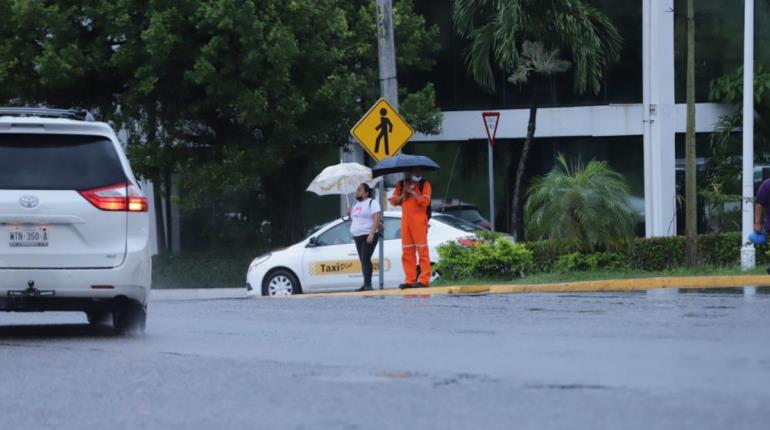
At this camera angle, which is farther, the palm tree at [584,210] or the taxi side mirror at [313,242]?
the taxi side mirror at [313,242]

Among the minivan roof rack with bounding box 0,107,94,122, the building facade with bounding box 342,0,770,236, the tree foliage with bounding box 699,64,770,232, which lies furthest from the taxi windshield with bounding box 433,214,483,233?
the minivan roof rack with bounding box 0,107,94,122

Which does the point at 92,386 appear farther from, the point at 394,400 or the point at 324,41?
the point at 324,41

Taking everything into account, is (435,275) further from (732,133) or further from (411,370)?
(732,133)

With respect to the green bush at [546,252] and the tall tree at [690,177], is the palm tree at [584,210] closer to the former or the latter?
the green bush at [546,252]

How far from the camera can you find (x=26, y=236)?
37.7 feet

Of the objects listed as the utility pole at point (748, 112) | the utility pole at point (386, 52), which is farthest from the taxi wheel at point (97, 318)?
the utility pole at point (748, 112)

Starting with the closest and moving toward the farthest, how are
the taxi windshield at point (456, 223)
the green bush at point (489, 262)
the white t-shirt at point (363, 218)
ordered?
the green bush at point (489, 262) < the white t-shirt at point (363, 218) < the taxi windshield at point (456, 223)

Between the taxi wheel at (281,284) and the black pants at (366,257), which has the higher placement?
the black pants at (366,257)

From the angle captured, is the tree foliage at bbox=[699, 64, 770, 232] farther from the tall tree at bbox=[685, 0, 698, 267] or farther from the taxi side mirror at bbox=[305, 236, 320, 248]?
the taxi side mirror at bbox=[305, 236, 320, 248]

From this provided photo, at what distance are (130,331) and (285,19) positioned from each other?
17627 mm

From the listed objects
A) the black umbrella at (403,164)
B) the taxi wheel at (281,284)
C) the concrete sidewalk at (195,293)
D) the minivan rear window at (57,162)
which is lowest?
the concrete sidewalk at (195,293)

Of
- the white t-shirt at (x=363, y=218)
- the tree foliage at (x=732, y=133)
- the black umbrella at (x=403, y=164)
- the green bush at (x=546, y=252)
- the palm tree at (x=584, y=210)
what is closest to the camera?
the black umbrella at (x=403, y=164)

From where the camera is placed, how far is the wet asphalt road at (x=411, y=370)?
7.25 m

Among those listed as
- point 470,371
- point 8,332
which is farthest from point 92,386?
point 8,332
